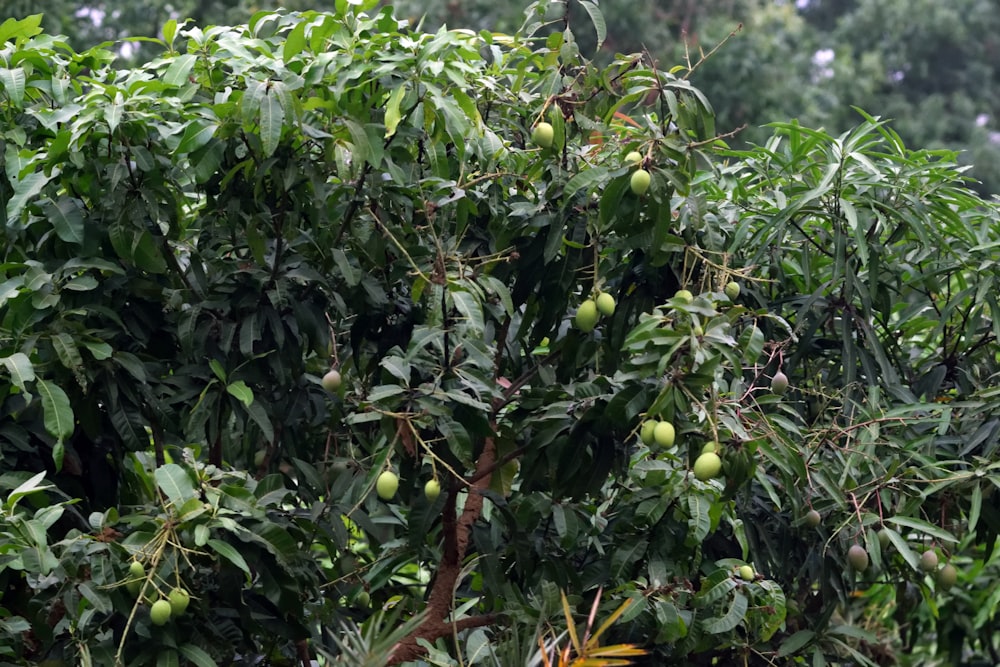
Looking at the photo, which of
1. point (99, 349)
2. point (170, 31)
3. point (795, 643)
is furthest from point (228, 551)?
point (795, 643)

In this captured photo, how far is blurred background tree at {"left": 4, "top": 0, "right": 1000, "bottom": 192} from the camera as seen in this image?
7.68 m

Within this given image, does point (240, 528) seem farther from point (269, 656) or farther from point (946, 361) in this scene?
point (946, 361)

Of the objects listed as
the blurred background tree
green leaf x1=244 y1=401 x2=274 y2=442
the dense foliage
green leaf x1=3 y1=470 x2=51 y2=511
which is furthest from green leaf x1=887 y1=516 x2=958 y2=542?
the blurred background tree

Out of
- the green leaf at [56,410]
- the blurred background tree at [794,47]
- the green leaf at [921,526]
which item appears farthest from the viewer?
the blurred background tree at [794,47]

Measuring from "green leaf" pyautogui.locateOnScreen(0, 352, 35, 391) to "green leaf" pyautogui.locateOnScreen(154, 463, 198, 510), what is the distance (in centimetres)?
24

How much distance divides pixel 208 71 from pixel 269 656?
3.56 feet

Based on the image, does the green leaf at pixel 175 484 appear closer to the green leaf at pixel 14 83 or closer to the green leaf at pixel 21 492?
the green leaf at pixel 21 492

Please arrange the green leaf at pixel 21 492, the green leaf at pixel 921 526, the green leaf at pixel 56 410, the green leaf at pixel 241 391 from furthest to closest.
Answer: the green leaf at pixel 921 526 → the green leaf at pixel 241 391 → the green leaf at pixel 56 410 → the green leaf at pixel 21 492

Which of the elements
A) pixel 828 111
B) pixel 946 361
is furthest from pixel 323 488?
pixel 828 111

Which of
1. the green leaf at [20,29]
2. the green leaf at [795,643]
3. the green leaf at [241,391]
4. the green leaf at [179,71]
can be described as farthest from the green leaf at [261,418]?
the green leaf at [795,643]

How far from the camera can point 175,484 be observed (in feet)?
6.07

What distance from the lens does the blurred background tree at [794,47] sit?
25.2ft

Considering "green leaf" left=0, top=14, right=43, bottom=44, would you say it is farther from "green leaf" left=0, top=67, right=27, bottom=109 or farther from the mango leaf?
the mango leaf

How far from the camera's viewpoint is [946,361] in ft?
8.72
